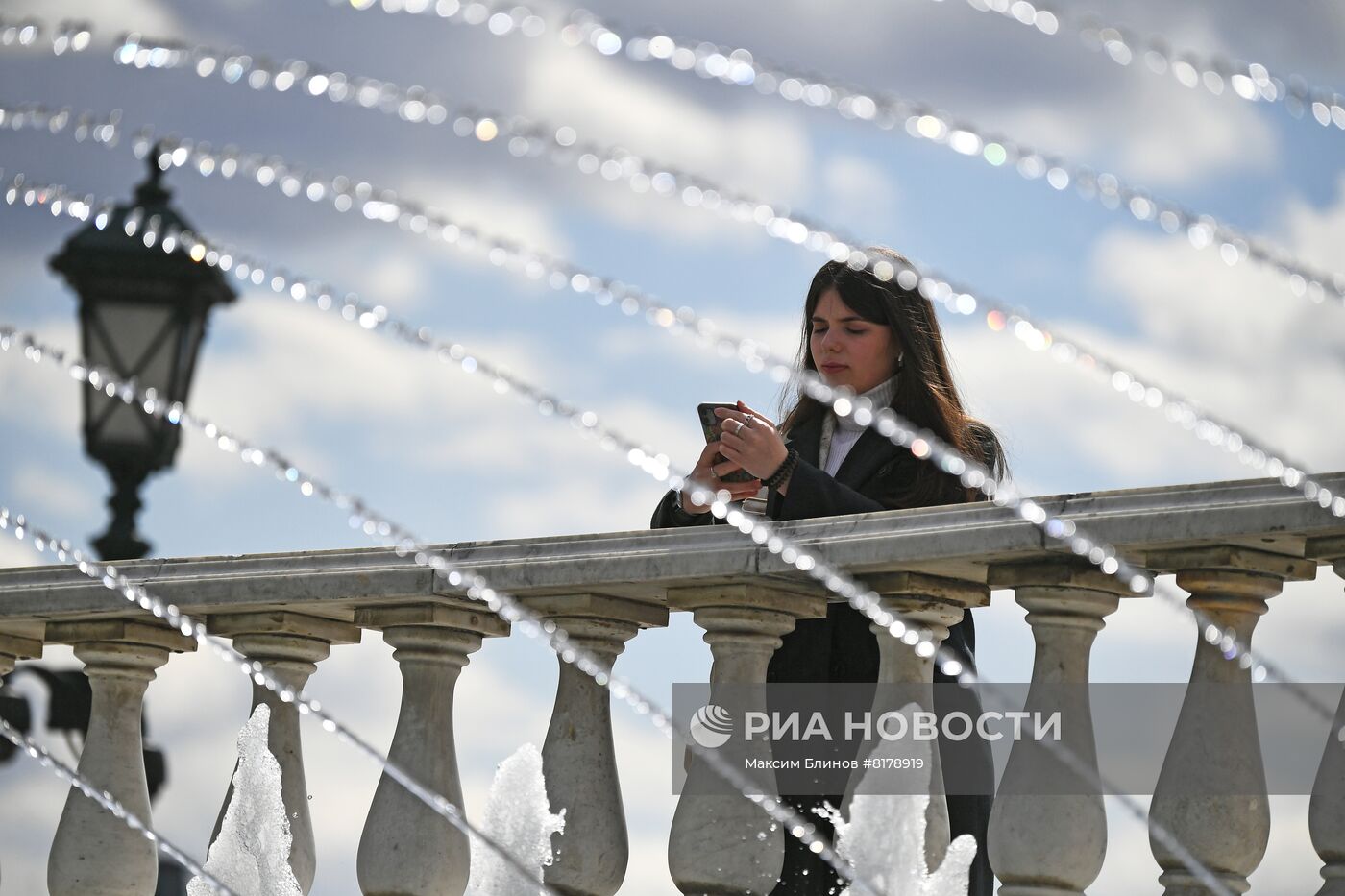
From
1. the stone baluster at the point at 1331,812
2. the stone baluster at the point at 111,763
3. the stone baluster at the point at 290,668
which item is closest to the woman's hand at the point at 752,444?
the stone baluster at the point at 290,668

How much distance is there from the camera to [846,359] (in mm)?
6395

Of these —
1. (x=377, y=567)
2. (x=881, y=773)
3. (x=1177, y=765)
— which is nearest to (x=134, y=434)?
(x=377, y=567)

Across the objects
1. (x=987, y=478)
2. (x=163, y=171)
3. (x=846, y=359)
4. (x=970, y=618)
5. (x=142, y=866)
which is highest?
(x=163, y=171)

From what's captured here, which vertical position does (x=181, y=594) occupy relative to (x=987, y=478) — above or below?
below

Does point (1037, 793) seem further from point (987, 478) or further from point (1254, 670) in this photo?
point (987, 478)

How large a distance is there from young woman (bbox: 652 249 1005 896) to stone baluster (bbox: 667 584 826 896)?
0.83 feet

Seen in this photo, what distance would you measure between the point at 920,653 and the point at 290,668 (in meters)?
2.19

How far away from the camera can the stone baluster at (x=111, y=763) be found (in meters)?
6.52

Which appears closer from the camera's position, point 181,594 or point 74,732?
point 181,594

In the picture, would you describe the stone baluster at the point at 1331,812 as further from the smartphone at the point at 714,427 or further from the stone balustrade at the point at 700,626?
the smartphone at the point at 714,427

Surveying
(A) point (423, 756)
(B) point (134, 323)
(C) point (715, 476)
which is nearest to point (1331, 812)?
(C) point (715, 476)

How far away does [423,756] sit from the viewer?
5.91 metres

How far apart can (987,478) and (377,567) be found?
176 centimetres

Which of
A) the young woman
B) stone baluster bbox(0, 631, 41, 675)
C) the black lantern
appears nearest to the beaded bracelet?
the young woman
